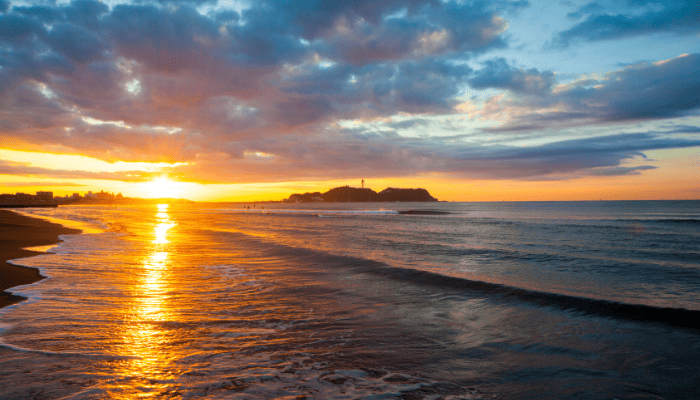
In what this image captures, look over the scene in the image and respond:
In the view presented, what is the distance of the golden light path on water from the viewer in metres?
4.89

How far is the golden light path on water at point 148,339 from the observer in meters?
4.89

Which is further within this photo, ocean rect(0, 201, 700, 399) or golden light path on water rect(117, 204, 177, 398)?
ocean rect(0, 201, 700, 399)

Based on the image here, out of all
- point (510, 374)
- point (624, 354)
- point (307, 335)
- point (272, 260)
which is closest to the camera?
point (510, 374)

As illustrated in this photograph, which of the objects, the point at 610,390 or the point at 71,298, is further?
the point at 71,298

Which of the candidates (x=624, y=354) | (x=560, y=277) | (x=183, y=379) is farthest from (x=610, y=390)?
(x=560, y=277)

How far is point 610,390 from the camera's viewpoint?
538cm

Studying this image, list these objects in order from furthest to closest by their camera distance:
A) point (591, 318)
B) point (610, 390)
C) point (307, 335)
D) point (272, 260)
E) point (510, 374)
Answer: point (272, 260) → point (591, 318) → point (307, 335) → point (510, 374) → point (610, 390)

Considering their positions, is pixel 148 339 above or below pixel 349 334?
above

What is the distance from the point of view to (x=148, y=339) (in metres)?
6.63

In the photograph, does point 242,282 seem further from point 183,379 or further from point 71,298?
point 183,379

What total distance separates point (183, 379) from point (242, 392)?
987 mm

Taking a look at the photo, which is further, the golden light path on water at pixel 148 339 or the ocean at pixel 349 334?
the ocean at pixel 349 334

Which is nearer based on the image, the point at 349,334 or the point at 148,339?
the point at 148,339

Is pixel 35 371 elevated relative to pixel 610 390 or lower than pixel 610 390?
elevated
